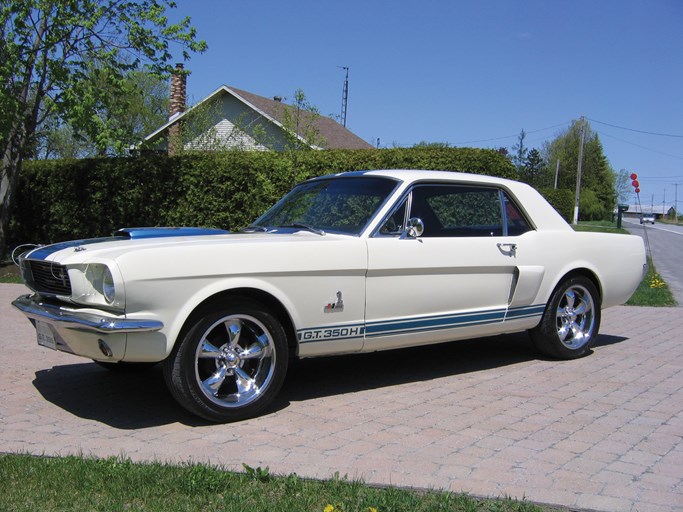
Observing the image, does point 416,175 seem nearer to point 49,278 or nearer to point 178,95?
point 49,278

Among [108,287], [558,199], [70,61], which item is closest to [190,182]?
[70,61]

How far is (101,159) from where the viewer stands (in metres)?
15.6

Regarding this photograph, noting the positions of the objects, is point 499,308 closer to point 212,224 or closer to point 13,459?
point 13,459

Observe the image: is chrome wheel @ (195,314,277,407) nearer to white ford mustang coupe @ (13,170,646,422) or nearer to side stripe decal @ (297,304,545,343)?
white ford mustang coupe @ (13,170,646,422)

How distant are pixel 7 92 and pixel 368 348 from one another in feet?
34.7

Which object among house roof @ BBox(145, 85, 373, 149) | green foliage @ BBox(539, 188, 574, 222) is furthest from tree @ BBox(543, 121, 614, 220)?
house roof @ BBox(145, 85, 373, 149)

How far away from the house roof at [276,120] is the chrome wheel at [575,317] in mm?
15252

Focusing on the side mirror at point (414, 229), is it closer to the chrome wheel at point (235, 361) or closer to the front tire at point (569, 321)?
the chrome wheel at point (235, 361)

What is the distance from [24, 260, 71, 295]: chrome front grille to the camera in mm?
4480

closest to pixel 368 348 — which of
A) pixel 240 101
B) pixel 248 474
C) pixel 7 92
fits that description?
pixel 248 474

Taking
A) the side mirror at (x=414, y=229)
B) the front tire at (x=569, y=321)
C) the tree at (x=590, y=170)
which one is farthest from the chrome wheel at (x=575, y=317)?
the tree at (x=590, y=170)

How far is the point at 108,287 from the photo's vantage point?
4.20m

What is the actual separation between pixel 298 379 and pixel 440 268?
1.49 m

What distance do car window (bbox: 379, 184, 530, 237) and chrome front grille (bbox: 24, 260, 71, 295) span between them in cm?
223
